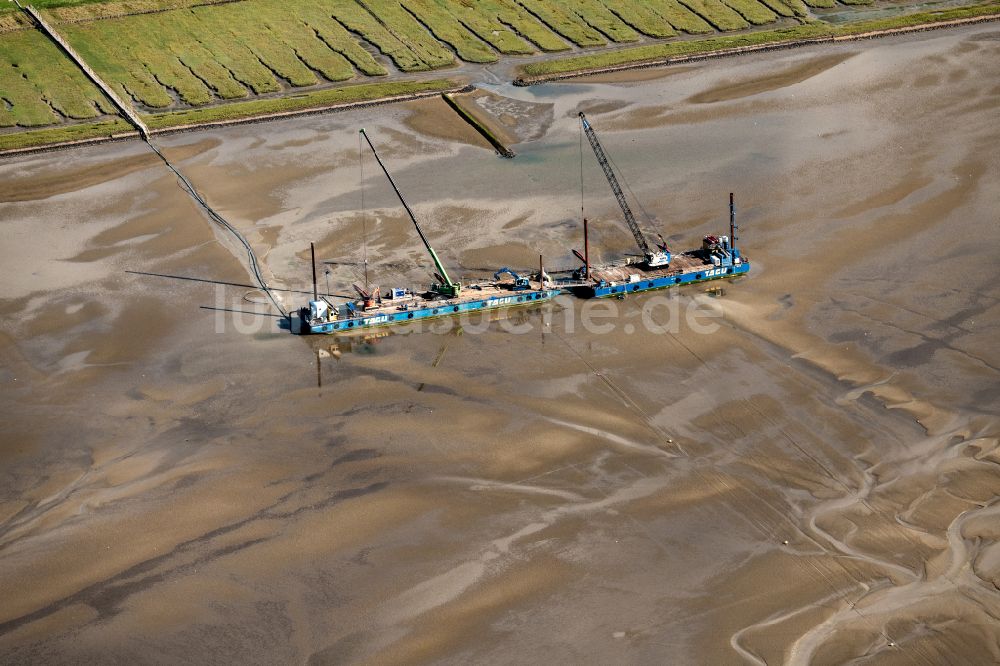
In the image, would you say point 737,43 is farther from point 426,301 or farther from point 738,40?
→ point 426,301

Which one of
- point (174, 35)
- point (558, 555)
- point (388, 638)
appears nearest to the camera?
point (388, 638)

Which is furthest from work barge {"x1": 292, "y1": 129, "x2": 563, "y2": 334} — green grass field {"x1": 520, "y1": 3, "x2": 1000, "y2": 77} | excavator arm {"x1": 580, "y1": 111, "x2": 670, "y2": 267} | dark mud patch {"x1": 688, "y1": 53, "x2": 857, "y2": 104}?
green grass field {"x1": 520, "y1": 3, "x2": 1000, "y2": 77}

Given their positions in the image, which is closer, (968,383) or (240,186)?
(968,383)

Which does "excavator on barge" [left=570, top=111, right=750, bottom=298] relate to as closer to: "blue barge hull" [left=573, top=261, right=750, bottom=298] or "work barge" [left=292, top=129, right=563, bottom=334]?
"blue barge hull" [left=573, top=261, right=750, bottom=298]

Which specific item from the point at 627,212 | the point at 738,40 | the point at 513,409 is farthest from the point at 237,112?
the point at 513,409

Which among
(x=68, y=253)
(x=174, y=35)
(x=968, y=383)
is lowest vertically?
(x=968, y=383)

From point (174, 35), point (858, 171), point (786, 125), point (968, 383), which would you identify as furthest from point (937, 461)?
point (174, 35)

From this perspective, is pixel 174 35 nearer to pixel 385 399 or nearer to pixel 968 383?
pixel 385 399
